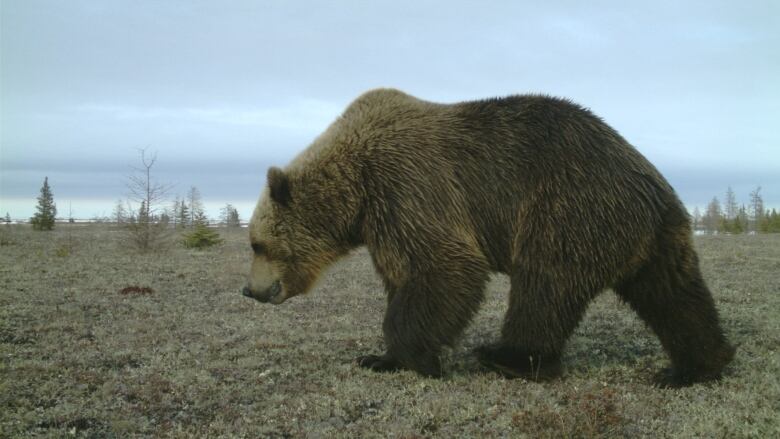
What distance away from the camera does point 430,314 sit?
560 cm

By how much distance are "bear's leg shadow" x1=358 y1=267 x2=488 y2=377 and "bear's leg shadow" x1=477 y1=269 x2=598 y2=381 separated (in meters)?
0.38

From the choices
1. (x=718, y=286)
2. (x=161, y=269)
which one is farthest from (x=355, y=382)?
(x=161, y=269)

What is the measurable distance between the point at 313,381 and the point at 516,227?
2.42 meters

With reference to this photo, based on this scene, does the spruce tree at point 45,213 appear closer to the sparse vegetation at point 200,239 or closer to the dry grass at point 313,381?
the sparse vegetation at point 200,239

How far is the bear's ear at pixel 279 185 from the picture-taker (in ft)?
20.4

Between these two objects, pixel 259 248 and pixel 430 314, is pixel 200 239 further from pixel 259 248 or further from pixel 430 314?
pixel 430 314

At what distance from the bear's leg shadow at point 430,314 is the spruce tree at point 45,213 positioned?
4769 cm

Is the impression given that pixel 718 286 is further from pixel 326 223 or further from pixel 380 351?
pixel 326 223

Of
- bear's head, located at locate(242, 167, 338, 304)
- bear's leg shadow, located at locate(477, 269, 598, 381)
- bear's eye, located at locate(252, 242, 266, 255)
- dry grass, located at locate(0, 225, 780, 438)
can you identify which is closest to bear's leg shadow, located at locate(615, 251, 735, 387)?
dry grass, located at locate(0, 225, 780, 438)

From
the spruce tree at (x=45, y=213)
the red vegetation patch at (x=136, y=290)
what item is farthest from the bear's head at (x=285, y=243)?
the spruce tree at (x=45, y=213)

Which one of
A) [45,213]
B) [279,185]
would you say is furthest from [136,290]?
[45,213]

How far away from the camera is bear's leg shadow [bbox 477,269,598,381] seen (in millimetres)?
5394

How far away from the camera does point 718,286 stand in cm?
1337

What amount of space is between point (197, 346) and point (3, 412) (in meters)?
2.84
